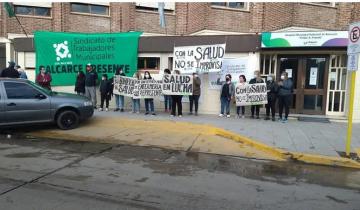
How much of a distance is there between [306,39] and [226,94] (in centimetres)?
343

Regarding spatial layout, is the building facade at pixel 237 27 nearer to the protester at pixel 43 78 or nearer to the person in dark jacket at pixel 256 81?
the person in dark jacket at pixel 256 81

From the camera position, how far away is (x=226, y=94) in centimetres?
1256

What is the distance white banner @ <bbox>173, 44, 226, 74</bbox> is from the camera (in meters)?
12.7

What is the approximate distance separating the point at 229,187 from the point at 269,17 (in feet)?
36.7

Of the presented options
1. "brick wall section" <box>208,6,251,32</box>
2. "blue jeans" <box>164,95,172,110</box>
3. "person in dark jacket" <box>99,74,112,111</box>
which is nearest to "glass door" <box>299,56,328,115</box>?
"brick wall section" <box>208,6,251,32</box>

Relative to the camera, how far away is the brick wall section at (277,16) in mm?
15078

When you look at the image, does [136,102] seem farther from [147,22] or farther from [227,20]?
[227,20]

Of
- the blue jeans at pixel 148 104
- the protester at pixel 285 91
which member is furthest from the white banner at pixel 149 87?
the protester at pixel 285 91

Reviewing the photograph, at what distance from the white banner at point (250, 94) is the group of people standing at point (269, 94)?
18cm

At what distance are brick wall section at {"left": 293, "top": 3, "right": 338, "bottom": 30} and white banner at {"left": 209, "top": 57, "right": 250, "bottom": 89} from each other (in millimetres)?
3995

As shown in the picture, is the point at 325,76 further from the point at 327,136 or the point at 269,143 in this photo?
the point at 269,143

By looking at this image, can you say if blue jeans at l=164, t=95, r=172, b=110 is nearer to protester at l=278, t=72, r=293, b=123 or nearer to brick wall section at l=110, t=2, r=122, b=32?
protester at l=278, t=72, r=293, b=123

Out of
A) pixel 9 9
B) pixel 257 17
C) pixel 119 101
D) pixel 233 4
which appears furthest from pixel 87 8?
pixel 257 17

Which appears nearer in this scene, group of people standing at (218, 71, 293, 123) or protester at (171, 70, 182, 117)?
group of people standing at (218, 71, 293, 123)
